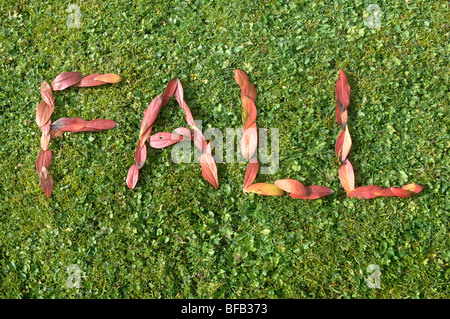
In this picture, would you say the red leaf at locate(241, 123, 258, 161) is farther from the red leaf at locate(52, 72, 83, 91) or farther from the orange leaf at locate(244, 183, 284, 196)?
the red leaf at locate(52, 72, 83, 91)

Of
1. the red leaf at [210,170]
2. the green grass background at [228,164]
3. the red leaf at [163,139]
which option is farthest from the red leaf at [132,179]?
the red leaf at [210,170]

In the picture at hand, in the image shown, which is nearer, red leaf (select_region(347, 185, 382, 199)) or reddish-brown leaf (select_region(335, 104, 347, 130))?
red leaf (select_region(347, 185, 382, 199))

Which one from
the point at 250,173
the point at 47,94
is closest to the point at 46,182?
the point at 47,94

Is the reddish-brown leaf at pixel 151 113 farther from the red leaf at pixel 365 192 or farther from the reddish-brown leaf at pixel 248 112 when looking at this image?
the red leaf at pixel 365 192

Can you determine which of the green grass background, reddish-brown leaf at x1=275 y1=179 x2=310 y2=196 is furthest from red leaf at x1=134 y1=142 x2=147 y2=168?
reddish-brown leaf at x1=275 y1=179 x2=310 y2=196
